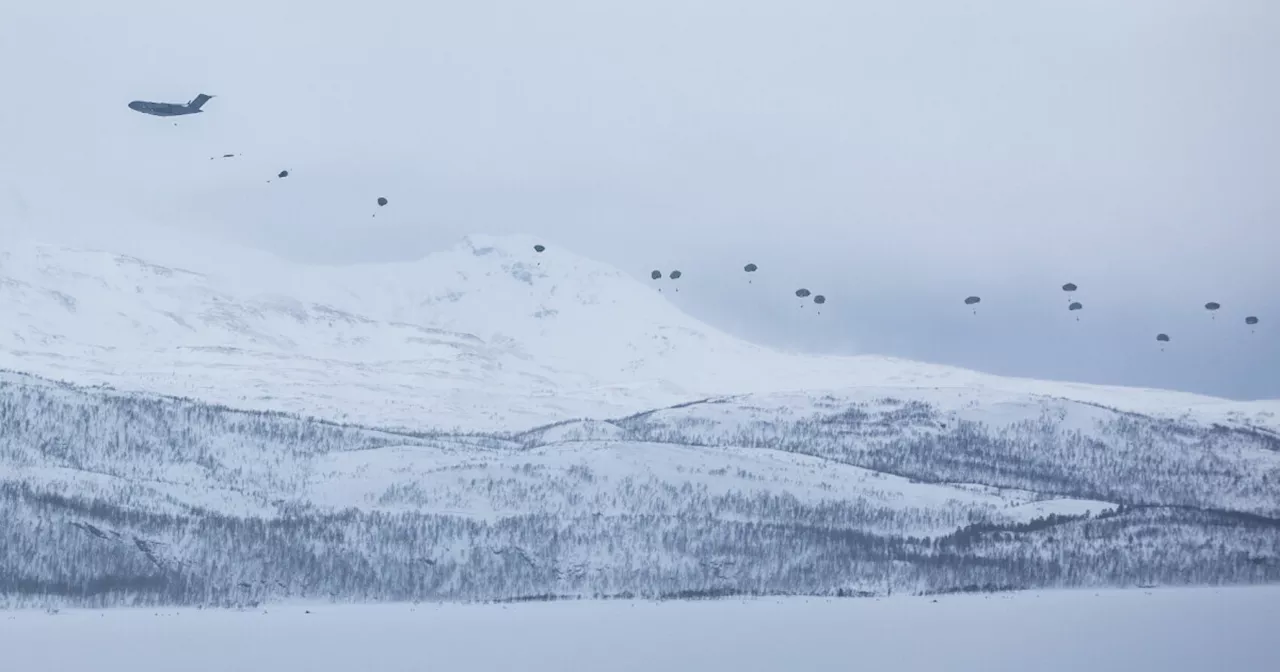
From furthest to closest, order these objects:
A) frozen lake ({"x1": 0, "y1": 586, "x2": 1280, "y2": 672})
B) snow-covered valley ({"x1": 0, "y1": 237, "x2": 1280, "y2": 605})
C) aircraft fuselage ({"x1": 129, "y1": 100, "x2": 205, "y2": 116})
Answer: snow-covered valley ({"x1": 0, "y1": 237, "x2": 1280, "y2": 605}) → aircraft fuselage ({"x1": 129, "y1": 100, "x2": 205, "y2": 116}) → frozen lake ({"x1": 0, "y1": 586, "x2": 1280, "y2": 672})

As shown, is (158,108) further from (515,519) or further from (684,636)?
(515,519)

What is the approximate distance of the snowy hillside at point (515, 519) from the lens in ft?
467

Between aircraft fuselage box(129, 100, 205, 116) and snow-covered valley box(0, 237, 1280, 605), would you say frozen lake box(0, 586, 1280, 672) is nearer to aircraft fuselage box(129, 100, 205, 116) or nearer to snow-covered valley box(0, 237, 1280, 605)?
snow-covered valley box(0, 237, 1280, 605)

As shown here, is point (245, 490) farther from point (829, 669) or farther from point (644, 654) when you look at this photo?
point (829, 669)

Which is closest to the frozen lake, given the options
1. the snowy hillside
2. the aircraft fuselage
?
the snowy hillside

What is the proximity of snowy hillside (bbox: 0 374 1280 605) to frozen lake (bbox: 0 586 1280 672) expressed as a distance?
11431mm

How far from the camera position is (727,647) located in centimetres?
9356

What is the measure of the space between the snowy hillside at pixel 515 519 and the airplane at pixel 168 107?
149ft

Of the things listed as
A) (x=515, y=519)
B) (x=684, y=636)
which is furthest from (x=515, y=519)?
(x=684, y=636)

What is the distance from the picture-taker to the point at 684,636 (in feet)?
331

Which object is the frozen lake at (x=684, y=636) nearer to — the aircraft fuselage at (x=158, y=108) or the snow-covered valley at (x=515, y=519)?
the snow-covered valley at (x=515, y=519)

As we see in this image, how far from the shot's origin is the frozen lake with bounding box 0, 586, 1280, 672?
84688mm

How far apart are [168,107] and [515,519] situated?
67222 millimetres

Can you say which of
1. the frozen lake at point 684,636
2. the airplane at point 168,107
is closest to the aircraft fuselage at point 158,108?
the airplane at point 168,107
